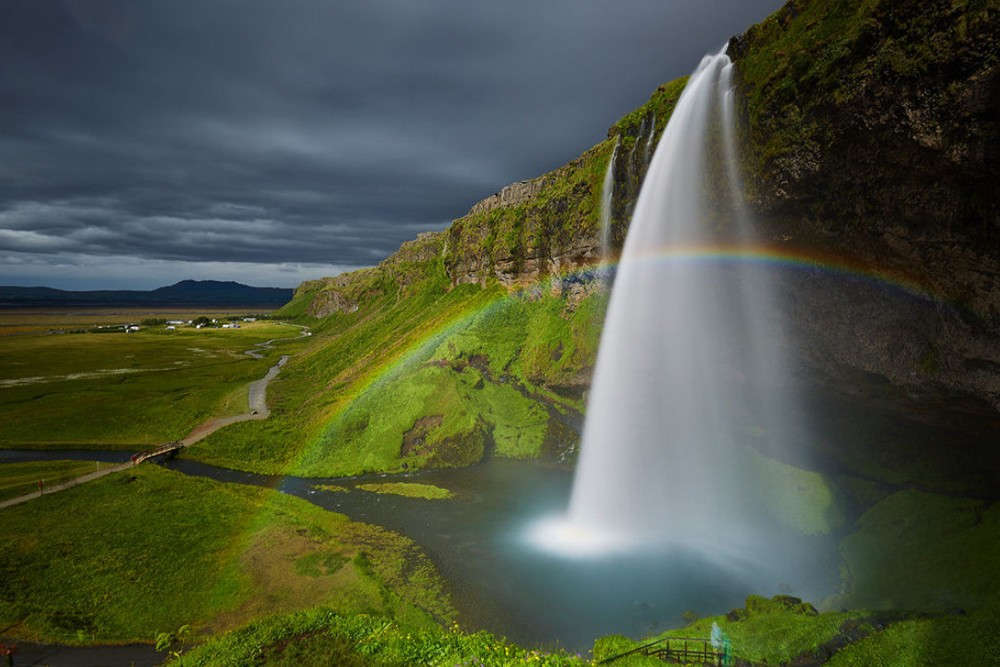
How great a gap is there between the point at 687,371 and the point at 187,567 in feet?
128

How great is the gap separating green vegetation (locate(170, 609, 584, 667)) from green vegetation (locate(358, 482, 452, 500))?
1768 centimetres

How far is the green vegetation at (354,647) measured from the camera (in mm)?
17141

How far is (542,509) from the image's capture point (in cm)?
3525

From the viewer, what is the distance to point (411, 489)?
1563 inches

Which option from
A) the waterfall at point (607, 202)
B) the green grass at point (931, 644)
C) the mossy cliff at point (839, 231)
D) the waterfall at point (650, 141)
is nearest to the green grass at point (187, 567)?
the mossy cliff at point (839, 231)

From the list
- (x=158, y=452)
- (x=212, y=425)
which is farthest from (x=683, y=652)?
(x=212, y=425)

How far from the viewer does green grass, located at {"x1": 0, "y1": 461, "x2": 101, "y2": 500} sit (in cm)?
3900

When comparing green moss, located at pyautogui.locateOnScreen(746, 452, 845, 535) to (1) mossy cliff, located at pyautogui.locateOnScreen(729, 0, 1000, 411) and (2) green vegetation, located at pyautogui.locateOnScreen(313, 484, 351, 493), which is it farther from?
(2) green vegetation, located at pyautogui.locateOnScreen(313, 484, 351, 493)

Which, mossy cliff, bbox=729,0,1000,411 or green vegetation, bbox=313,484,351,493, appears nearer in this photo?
mossy cliff, bbox=729,0,1000,411

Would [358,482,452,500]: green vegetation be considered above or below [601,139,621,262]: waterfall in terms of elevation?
below

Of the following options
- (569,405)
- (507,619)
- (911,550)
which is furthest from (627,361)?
(507,619)

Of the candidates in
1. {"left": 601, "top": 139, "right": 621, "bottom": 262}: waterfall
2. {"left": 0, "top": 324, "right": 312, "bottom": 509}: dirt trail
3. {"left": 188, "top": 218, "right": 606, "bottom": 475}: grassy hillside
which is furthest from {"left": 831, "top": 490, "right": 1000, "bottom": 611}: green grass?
{"left": 0, "top": 324, "right": 312, "bottom": 509}: dirt trail

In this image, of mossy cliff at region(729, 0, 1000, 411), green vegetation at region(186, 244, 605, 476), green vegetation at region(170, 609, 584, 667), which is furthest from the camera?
green vegetation at region(186, 244, 605, 476)

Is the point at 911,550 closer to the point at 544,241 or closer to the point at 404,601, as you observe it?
the point at 404,601
